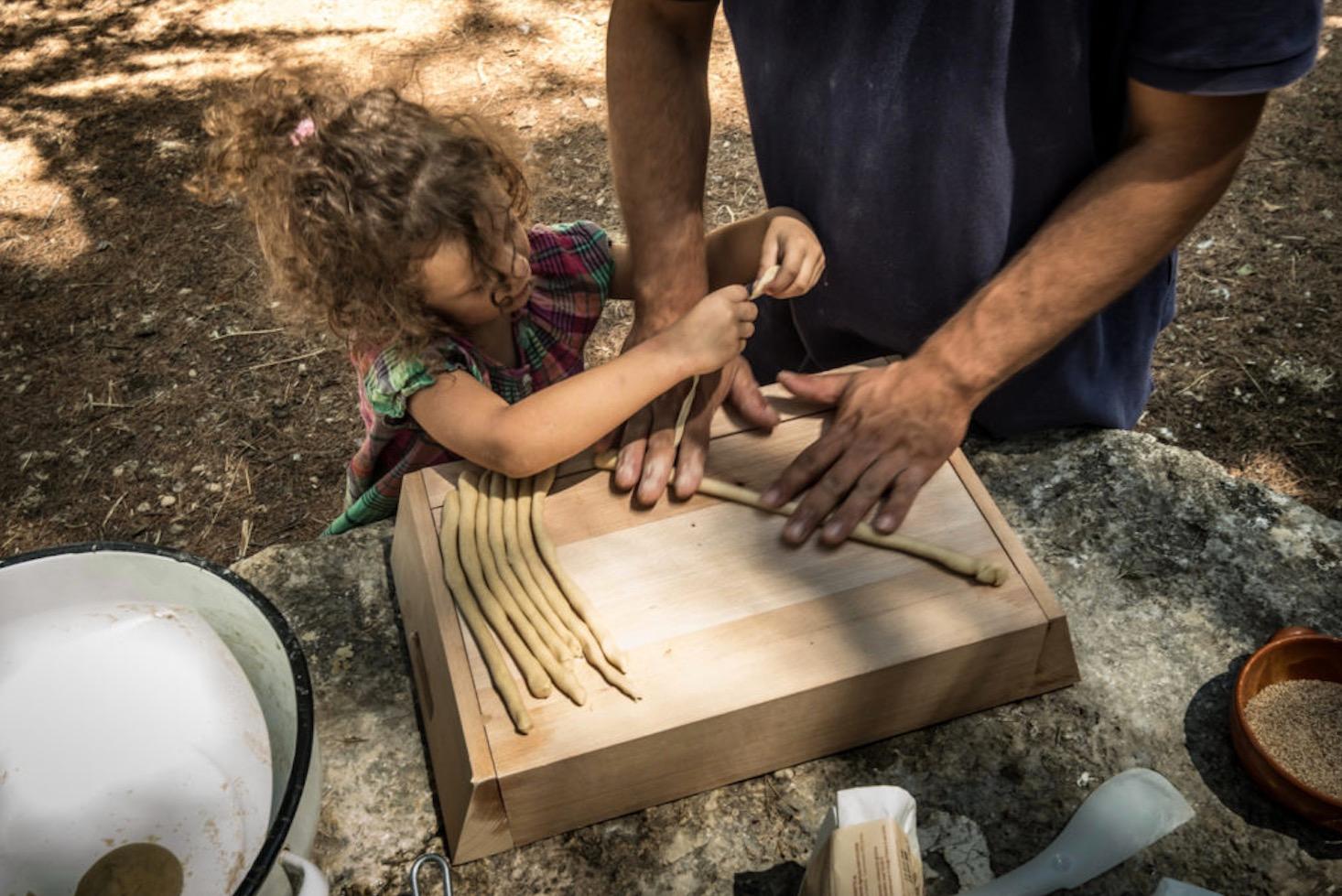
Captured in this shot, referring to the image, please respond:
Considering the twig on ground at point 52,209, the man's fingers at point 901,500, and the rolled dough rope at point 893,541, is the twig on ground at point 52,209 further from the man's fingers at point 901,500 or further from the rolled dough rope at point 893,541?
the man's fingers at point 901,500

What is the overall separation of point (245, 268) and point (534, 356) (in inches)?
75.4

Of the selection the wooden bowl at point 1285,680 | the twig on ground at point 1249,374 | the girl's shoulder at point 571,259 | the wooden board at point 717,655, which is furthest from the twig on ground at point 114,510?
the twig on ground at point 1249,374

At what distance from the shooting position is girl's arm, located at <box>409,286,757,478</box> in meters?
1.34

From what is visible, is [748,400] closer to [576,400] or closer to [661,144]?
[576,400]

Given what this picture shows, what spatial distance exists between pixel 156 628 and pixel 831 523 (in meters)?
0.73

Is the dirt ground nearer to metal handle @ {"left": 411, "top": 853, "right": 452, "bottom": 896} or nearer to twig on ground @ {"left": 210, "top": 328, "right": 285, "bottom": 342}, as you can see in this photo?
twig on ground @ {"left": 210, "top": 328, "right": 285, "bottom": 342}

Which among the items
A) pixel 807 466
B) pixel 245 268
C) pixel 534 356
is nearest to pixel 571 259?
pixel 534 356

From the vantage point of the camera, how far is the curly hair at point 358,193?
140cm

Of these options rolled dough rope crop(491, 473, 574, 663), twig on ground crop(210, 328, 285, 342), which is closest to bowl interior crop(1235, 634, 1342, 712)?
rolled dough rope crop(491, 473, 574, 663)

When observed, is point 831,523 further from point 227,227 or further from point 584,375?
point 227,227

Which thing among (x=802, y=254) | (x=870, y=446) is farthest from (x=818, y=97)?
(x=870, y=446)

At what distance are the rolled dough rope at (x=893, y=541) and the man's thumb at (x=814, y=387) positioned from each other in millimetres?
176

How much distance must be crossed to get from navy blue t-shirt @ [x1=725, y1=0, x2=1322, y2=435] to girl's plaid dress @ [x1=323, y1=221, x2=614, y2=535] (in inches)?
12.6

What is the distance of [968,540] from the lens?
1.27m
